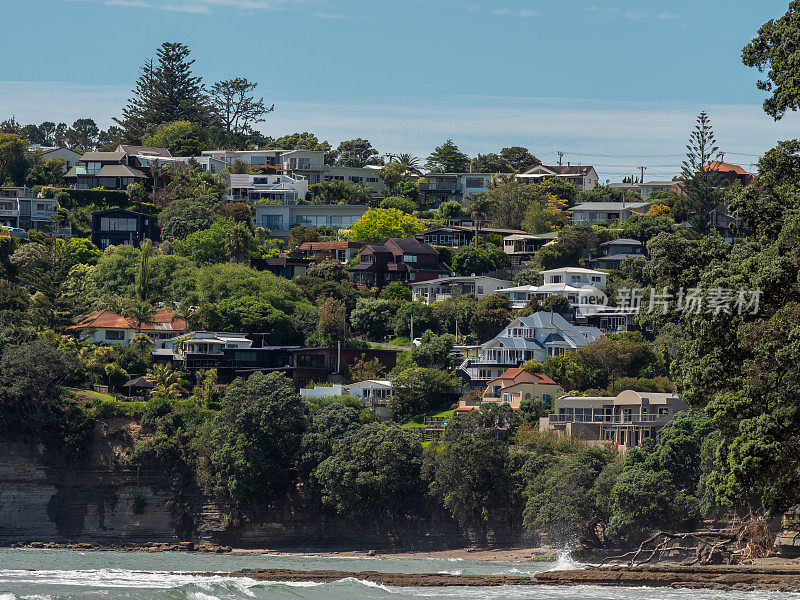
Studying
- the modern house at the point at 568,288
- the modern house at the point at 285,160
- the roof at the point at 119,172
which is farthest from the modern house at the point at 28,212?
the modern house at the point at 568,288

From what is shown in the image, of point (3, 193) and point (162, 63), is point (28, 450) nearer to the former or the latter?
point (3, 193)

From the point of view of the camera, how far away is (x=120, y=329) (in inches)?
3157

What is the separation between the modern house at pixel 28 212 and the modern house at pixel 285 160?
2088 centimetres

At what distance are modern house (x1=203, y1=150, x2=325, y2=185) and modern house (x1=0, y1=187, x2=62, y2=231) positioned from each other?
68.5 feet

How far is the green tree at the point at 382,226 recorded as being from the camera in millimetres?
102625

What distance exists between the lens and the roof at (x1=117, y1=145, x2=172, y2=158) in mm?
119938

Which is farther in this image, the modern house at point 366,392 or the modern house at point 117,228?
the modern house at point 117,228

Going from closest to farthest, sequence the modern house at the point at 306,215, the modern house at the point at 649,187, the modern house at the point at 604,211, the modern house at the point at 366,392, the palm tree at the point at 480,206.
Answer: the modern house at the point at 366,392 < the modern house at the point at 306,215 < the palm tree at the point at 480,206 < the modern house at the point at 604,211 < the modern house at the point at 649,187

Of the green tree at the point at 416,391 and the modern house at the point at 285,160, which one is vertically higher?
the modern house at the point at 285,160

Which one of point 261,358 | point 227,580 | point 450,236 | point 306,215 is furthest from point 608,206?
point 227,580

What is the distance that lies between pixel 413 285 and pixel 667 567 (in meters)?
50.1

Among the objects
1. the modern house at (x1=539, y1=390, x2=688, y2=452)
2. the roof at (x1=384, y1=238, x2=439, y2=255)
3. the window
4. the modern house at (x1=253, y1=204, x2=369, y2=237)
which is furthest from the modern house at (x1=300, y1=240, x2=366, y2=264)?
the modern house at (x1=539, y1=390, x2=688, y2=452)

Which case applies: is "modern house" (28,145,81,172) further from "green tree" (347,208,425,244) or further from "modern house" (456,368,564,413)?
"modern house" (456,368,564,413)

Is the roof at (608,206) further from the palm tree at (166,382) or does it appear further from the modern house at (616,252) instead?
the palm tree at (166,382)
